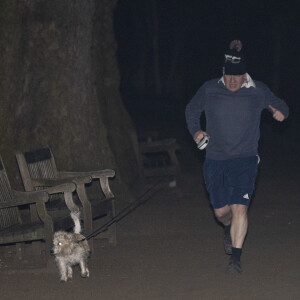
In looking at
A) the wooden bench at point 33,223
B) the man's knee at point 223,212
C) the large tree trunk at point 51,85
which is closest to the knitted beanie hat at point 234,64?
the man's knee at point 223,212

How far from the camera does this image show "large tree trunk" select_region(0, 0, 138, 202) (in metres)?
12.2

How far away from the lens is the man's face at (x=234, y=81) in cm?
933

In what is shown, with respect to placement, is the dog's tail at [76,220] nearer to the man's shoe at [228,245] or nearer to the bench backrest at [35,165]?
the bench backrest at [35,165]

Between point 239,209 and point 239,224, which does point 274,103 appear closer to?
point 239,209

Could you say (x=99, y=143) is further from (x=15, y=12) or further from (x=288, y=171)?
(x=288, y=171)

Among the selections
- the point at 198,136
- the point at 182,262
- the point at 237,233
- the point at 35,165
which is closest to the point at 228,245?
the point at 182,262

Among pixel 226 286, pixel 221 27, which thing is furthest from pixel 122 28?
pixel 226 286

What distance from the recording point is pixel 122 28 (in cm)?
5731

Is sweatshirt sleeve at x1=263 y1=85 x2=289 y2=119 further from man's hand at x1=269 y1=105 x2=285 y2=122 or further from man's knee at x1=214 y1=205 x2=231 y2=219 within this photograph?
man's knee at x1=214 y1=205 x2=231 y2=219

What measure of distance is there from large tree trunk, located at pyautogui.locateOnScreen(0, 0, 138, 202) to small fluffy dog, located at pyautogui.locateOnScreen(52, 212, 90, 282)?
3384mm

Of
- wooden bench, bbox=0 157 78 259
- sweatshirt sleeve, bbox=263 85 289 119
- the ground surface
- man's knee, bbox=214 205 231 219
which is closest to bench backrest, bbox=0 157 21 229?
wooden bench, bbox=0 157 78 259

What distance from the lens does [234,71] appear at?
9289mm

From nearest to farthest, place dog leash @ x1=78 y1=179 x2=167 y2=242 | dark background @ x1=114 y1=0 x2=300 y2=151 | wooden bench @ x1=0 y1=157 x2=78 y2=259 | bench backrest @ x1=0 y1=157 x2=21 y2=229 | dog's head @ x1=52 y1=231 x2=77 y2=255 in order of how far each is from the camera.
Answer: dog's head @ x1=52 y1=231 x2=77 y2=255 < wooden bench @ x1=0 y1=157 x2=78 y2=259 < bench backrest @ x1=0 y1=157 x2=21 y2=229 < dog leash @ x1=78 y1=179 x2=167 y2=242 < dark background @ x1=114 y1=0 x2=300 y2=151

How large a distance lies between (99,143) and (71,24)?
187 cm
